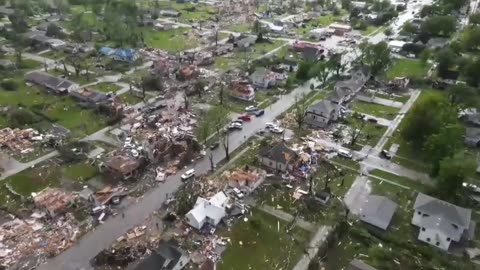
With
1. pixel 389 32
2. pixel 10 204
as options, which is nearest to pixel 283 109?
pixel 10 204

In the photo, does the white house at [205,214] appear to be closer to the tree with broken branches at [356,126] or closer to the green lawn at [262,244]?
the green lawn at [262,244]

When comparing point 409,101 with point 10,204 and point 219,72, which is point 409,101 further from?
point 10,204

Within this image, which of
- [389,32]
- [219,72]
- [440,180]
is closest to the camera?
[440,180]

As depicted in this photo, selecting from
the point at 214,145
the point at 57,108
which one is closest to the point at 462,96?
the point at 214,145

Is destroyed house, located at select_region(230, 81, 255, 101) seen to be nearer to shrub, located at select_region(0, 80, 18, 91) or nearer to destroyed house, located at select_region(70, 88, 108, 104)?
destroyed house, located at select_region(70, 88, 108, 104)

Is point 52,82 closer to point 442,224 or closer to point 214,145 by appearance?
point 214,145
